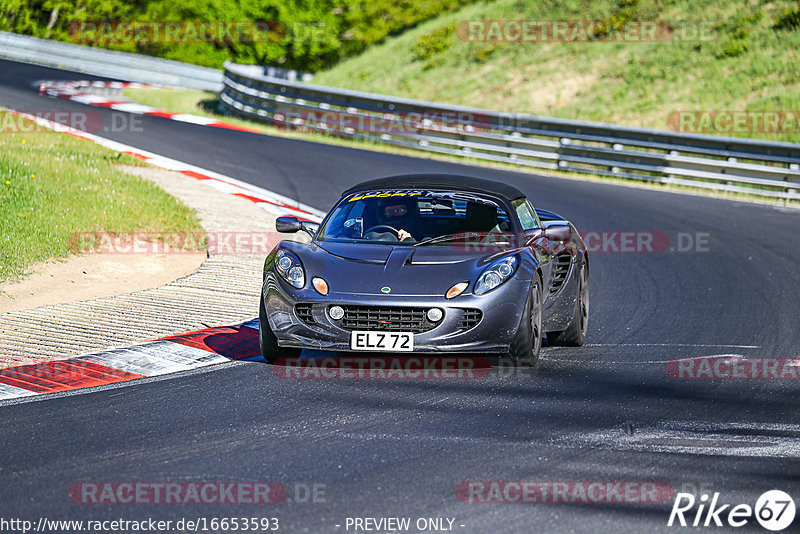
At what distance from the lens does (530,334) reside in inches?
289

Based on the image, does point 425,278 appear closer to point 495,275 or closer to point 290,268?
point 495,275

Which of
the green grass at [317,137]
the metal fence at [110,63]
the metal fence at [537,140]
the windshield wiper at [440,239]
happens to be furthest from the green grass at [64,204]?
the metal fence at [110,63]

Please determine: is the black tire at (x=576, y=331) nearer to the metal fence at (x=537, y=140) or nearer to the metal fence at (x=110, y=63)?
the metal fence at (x=537, y=140)

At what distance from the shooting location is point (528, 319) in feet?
23.9

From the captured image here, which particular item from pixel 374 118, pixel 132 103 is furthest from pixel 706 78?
pixel 132 103

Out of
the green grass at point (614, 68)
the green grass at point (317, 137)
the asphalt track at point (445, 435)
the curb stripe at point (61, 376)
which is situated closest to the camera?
the asphalt track at point (445, 435)

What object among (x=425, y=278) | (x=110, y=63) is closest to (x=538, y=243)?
(x=425, y=278)

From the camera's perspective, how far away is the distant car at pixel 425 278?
706 centimetres

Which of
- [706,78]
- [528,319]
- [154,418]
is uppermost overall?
[706,78]

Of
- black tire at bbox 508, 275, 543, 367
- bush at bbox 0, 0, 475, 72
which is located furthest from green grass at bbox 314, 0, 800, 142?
black tire at bbox 508, 275, 543, 367

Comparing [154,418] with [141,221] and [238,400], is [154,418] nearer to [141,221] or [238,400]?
[238,400]

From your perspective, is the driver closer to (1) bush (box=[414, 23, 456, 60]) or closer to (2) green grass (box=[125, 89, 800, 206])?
(2) green grass (box=[125, 89, 800, 206])

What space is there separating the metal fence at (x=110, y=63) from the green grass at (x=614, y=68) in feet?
26.8

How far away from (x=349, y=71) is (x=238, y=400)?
39.3 m
